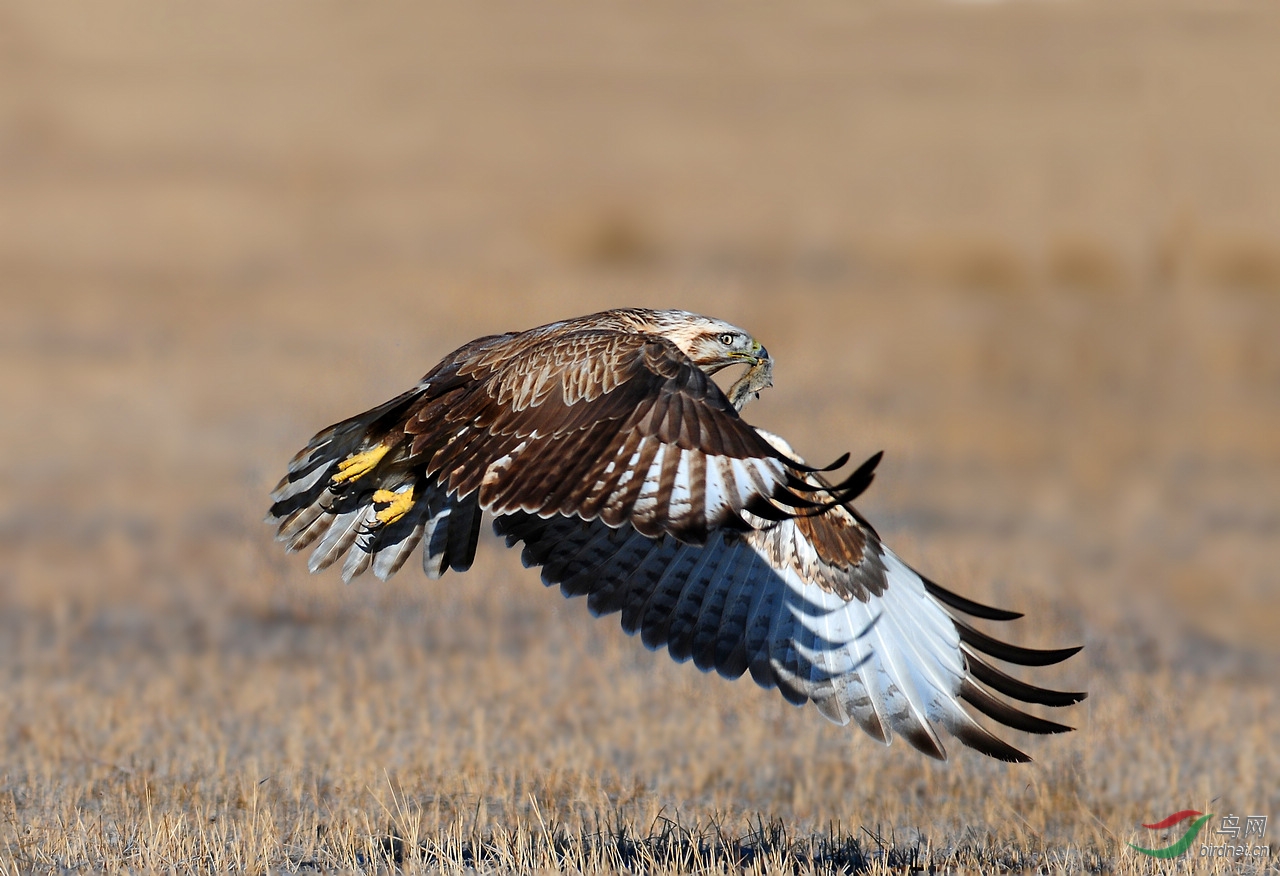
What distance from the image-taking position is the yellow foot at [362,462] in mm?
6691

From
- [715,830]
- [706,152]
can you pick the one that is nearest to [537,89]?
[706,152]

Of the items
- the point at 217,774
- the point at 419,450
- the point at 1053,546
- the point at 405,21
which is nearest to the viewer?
the point at 419,450

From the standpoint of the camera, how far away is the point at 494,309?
63.4 ft

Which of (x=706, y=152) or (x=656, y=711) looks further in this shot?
(x=706, y=152)

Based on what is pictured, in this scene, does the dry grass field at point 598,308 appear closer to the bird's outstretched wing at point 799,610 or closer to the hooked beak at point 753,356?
the bird's outstretched wing at point 799,610

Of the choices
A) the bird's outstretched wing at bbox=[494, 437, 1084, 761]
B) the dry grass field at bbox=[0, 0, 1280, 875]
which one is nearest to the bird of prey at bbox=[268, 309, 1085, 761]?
the bird's outstretched wing at bbox=[494, 437, 1084, 761]

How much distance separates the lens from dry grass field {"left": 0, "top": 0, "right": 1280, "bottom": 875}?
8.02 meters

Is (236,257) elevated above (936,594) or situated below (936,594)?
above

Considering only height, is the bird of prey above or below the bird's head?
below

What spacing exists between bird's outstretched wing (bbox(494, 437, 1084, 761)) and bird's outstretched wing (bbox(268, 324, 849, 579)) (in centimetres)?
42

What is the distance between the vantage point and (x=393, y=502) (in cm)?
693

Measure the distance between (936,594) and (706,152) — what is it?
80.2ft

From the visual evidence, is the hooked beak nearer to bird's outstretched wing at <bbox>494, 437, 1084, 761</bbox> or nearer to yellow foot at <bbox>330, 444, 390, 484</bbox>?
bird's outstretched wing at <bbox>494, 437, 1084, 761</bbox>

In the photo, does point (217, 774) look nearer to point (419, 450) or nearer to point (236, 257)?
point (419, 450)
